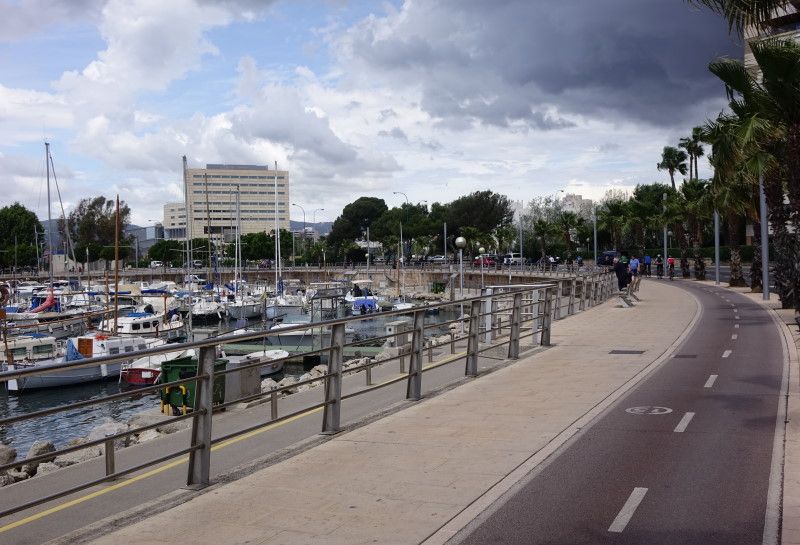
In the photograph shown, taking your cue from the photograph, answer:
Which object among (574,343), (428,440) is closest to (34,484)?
(428,440)

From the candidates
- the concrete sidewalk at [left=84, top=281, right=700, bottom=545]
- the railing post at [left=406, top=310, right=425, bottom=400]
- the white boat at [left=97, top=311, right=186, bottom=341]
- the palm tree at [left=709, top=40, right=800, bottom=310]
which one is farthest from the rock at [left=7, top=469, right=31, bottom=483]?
the white boat at [left=97, top=311, right=186, bottom=341]

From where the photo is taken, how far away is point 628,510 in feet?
26.2

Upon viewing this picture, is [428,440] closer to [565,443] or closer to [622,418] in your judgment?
[565,443]

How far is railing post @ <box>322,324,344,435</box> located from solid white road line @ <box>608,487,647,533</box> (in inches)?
152

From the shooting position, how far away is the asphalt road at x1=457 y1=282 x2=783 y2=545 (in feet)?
24.3

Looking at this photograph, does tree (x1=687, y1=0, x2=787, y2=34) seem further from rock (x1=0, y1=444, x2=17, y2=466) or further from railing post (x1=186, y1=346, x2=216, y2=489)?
rock (x1=0, y1=444, x2=17, y2=466)

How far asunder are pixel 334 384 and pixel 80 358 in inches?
1105

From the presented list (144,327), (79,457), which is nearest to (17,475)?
(79,457)

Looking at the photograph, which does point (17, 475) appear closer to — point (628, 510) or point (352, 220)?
point (628, 510)

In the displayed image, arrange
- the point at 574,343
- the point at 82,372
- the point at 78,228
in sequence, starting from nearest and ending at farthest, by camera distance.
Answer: the point at 574,343
the point at 82,372
the point at 78,228

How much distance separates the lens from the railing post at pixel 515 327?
733 inches

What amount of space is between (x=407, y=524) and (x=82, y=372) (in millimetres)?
30854

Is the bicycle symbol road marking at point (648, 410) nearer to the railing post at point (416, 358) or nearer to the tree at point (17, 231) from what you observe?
the railing post at point (416, 358)

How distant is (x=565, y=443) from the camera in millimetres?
10797
